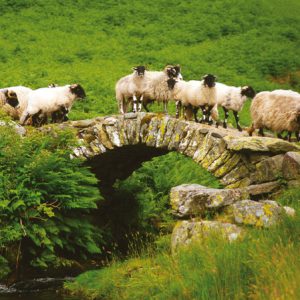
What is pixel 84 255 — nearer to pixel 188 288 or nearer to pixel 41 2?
pixel 188 288

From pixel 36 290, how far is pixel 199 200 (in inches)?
166

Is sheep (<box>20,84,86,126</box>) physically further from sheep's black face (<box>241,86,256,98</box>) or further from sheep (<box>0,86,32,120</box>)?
sheep's black face (<box>241,86,256,98</box>)

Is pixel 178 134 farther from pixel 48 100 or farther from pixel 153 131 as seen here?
pixel 48 100

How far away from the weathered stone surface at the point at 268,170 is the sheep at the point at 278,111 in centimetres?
171

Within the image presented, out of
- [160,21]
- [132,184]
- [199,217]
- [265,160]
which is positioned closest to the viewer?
[199,217]

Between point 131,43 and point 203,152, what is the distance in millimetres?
27238

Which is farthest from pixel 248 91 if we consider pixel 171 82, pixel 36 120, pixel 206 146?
pixel 36 120

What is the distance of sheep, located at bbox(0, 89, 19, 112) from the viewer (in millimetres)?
18797

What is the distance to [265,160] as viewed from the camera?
14367 mm

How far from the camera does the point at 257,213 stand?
36.0 ft

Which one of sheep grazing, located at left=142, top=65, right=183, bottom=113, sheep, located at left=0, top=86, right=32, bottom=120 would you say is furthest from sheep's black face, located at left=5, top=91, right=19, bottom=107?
sheep grazing, located at left=142, top=65, right=183, bottom=113

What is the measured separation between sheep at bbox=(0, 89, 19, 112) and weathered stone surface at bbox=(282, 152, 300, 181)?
8.31m

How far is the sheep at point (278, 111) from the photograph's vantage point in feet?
51.4

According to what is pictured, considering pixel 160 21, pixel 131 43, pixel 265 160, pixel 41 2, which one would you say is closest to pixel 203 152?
pixel 265 160
